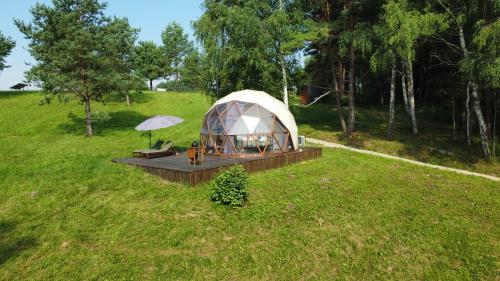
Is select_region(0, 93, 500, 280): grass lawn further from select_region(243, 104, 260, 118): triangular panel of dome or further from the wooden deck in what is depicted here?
A: select_region(243, 104, 260, 118): triangular panel of dome

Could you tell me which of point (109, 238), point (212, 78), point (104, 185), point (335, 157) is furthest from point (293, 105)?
point (109, 238)

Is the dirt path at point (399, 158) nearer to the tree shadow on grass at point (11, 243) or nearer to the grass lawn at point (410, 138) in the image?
the grass lawn at point (410, 138)

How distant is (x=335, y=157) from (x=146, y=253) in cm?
1232

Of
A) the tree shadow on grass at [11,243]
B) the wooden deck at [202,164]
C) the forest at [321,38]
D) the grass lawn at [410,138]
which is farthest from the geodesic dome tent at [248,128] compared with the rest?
the tree shadow on grass at [11,243]

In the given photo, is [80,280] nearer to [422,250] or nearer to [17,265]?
[17,265]

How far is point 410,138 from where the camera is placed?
2384 cm

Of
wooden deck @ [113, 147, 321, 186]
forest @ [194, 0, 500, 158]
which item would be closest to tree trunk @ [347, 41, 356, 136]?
forest @ [194, 0, 500, 158]

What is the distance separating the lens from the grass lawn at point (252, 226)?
805 centimetres

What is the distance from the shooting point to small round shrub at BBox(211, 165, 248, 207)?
34.7ft

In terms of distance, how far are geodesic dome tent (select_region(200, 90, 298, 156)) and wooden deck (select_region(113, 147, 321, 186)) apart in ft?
2.16

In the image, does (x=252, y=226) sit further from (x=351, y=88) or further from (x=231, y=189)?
(x=351, y=88)

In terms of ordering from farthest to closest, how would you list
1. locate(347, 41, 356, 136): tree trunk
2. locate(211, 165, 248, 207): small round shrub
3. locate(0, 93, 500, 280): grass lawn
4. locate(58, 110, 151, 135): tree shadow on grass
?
locate(58, 110, 151, 135): tree shadow on grass → locate(347, 41, 356, 136): tree trunk → locate(211, 165, 248, 207): small round shrub → locate(0, 93, 500, 280): grass lawn

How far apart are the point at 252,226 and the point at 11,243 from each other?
20.0ft

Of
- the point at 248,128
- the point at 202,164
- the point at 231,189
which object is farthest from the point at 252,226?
the point at 248,128
